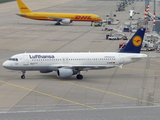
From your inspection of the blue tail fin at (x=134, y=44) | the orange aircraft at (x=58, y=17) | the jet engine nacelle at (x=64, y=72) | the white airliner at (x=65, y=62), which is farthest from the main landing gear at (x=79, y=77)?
the orange aircraft at (x=58, y=17)

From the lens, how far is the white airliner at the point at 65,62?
53.5m

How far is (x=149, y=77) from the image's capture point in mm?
56219

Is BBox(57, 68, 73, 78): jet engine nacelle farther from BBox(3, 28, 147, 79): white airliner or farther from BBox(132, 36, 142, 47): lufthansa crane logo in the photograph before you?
BBox(132, 36, 142, 47): lufthansa crane logo

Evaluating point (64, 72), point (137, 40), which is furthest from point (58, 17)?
point (64, 72)

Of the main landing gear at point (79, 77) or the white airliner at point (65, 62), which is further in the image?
the main landing gear at point (79, 77)

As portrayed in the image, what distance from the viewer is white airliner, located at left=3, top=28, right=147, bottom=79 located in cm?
5347

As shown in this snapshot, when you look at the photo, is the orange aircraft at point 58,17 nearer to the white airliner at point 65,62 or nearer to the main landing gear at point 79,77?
the white airliner at point 65,62

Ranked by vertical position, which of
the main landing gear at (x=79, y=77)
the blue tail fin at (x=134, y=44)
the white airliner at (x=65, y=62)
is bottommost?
the main landing gear at (x=79, y=77)

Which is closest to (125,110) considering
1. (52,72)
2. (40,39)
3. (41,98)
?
(41,98)

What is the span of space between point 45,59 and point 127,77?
1215 centimetres

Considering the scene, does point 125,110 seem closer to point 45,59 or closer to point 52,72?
point 45,59

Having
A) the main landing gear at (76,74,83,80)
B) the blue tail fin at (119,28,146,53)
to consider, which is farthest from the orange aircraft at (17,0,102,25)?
the main landing gear at (76,74,83,80)

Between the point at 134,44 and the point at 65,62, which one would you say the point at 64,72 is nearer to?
the point at 65,62

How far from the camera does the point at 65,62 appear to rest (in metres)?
54.3
